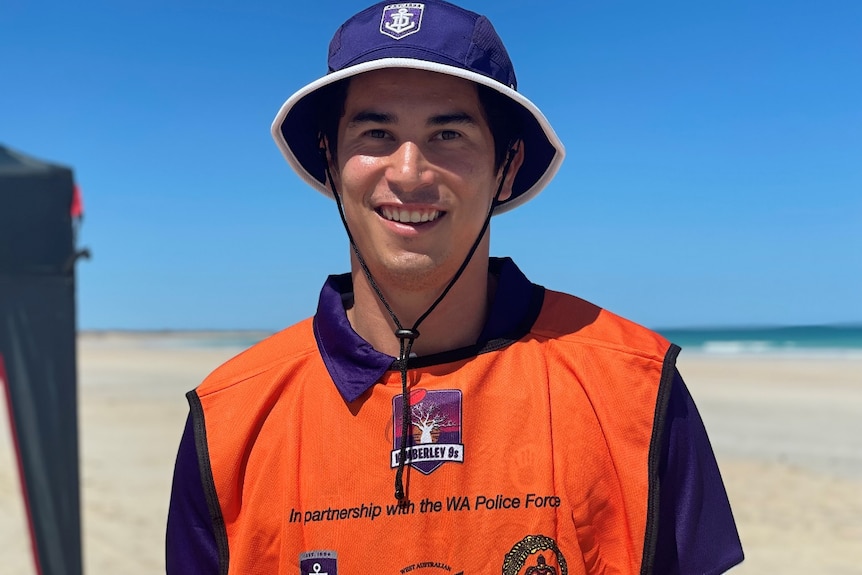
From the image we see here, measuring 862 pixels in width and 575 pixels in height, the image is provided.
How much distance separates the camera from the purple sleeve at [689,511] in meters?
1.89

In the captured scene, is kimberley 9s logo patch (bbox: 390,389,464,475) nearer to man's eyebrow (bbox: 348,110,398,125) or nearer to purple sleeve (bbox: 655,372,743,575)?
purple sleeve (bbox: 655,372,743,575)

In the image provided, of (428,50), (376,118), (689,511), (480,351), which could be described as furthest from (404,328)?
(689,511)

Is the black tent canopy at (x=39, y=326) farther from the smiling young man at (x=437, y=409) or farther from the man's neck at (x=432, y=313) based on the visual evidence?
the man's neck at (x=432, y=313)

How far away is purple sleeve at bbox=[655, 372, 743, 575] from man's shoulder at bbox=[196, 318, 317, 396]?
3.25 ft

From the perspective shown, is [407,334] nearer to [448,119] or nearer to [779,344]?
[448,119]

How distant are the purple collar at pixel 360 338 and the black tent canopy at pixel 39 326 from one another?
1755mm

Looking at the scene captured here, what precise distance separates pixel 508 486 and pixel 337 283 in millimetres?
838

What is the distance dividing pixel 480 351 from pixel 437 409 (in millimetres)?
202

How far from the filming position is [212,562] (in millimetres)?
2039

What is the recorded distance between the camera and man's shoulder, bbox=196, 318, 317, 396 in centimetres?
216

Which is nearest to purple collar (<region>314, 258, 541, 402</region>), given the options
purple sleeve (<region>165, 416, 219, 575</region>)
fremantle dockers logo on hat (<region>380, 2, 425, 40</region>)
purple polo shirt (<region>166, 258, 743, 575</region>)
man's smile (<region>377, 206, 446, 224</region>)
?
purple polo shirt (<region>166, 258, 743, 575</region>)

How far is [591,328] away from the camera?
214 centimetres

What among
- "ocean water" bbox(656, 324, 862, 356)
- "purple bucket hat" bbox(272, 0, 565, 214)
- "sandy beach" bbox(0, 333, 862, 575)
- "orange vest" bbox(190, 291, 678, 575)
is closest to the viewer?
"orange vest" bbox(190, 291, 678, 575)

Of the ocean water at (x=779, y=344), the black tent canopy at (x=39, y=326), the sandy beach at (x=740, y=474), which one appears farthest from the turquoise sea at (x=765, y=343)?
the black tent canopy at (x=39, y=326)
